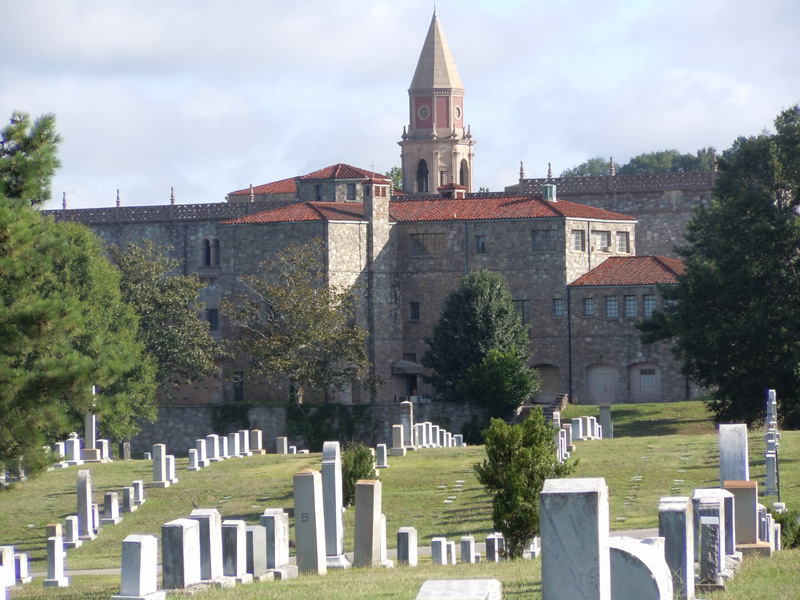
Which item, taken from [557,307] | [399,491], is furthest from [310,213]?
[399,491]

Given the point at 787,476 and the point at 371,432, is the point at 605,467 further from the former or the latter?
the point at 371,432

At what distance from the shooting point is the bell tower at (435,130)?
243ft

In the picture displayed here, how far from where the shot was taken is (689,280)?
44.3m

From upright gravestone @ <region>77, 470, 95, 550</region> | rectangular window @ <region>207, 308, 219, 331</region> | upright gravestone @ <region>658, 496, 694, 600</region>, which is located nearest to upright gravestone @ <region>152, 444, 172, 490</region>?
upright gravestone @ <region>77, 470, 95, 550</region>

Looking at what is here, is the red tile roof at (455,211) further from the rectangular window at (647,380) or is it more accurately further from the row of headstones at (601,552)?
the row of headstones at (601,552)

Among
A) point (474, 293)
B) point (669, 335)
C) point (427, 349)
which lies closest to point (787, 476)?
point (669, 335)

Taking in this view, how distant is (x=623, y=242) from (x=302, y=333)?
1679 centimetres

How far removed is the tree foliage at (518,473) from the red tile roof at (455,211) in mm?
36049

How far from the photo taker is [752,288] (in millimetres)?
43125

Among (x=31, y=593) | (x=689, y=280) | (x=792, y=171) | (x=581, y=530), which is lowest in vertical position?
(x=31, y=593)

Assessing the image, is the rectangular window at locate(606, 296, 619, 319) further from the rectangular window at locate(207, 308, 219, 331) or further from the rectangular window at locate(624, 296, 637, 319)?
the rectangular window at locate(207, 308, 219, 331)

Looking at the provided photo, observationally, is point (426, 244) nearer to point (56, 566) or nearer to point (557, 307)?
point (557, 307)

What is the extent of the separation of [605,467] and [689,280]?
44.8 feet

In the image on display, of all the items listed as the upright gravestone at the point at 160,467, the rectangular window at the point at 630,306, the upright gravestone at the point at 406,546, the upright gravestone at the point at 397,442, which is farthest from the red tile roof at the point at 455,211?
the upright gravestone at the point at 406,546
